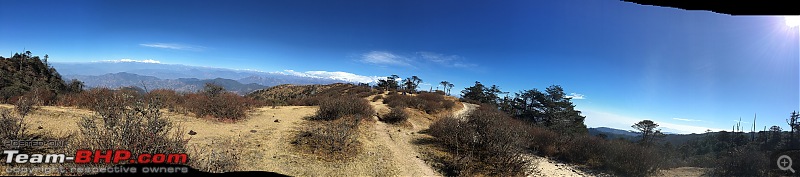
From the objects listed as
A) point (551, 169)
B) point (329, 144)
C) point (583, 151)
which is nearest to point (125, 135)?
point (329, 144)

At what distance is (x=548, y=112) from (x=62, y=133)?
113 ft

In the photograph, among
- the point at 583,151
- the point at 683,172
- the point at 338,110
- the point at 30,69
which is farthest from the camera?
the point at 30,69

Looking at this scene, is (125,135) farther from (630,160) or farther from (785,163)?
(785,163)

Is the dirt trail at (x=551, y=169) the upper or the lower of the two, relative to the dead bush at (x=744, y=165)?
lower

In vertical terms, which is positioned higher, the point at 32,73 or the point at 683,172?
the point at 32,73

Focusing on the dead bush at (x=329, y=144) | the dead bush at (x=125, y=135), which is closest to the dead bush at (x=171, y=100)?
the dead bush at (x=329, y=144)

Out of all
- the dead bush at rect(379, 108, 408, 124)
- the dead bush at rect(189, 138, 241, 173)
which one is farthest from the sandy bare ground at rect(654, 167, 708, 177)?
the dead bush at rect(189, 138, 241, 173)

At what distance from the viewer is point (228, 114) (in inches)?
492

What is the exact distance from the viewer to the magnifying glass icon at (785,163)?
34.5 feet

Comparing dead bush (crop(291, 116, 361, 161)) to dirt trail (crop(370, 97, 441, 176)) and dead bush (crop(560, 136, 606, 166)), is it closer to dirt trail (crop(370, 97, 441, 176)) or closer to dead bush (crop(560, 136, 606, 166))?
dirt trail (crop(370, 97, 441, 176))

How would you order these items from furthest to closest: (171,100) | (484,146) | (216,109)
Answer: (171,100) < (216,109) < (484,146)

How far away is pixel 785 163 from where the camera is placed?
445 inches

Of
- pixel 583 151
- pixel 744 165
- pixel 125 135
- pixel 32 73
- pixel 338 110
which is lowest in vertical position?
pixel 583 151

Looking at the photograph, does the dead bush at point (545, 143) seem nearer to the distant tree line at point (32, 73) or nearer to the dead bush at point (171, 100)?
the dead bush at point (171, 100)
